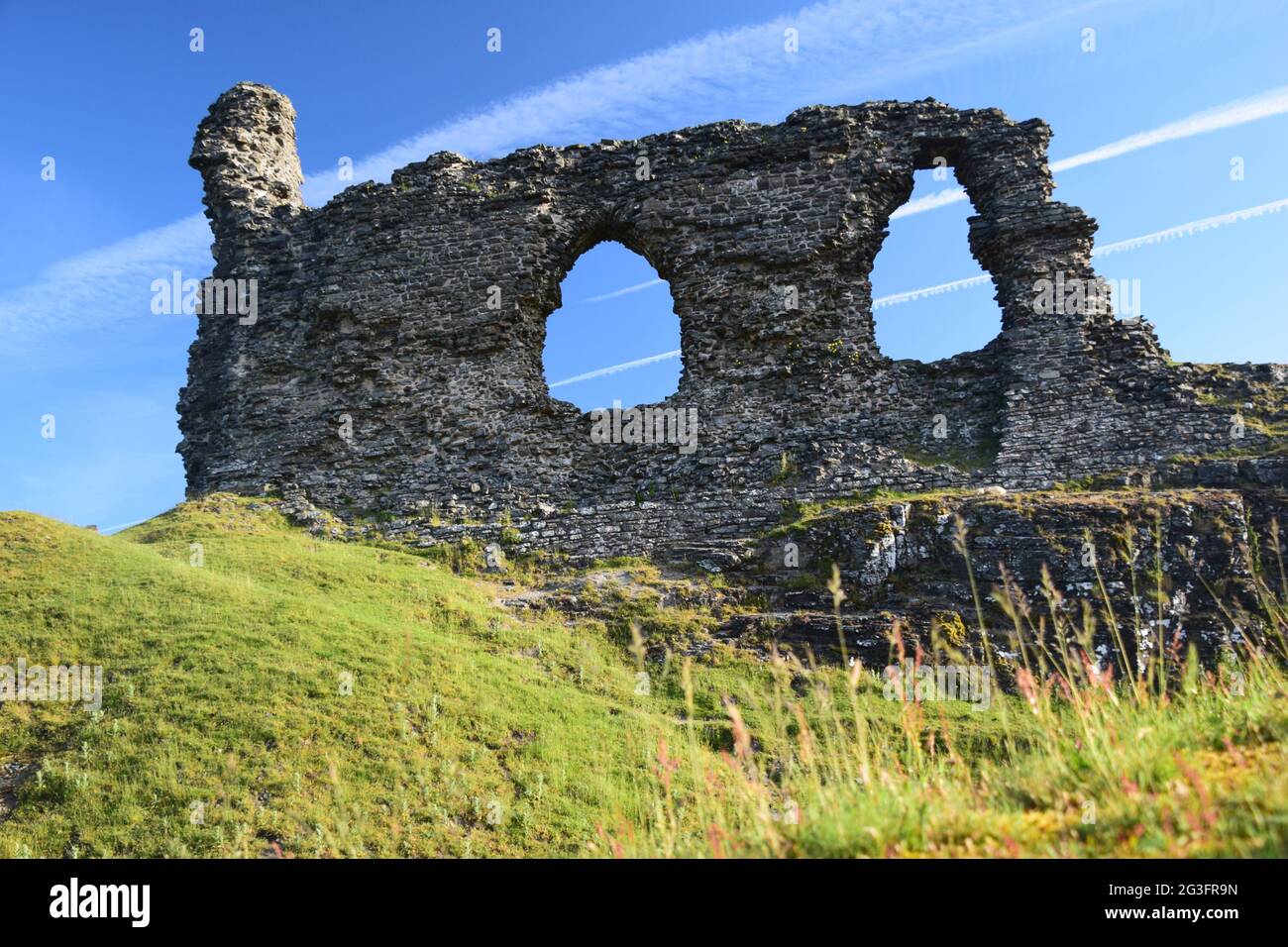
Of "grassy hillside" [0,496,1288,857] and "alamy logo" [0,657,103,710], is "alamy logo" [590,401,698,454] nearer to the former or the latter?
"grassy hillside" [0,496,1288,857]

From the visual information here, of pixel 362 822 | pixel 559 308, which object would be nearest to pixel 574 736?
pixel 362 822

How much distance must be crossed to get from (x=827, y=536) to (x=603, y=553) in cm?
447

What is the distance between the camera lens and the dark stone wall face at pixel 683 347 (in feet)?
55.9

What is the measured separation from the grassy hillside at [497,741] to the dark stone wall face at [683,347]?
14.8 ft

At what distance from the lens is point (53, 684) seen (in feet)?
34.2

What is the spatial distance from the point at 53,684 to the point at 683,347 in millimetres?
13163
